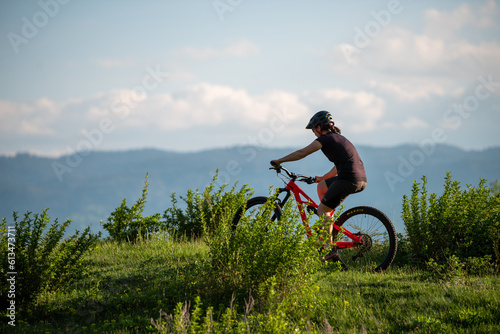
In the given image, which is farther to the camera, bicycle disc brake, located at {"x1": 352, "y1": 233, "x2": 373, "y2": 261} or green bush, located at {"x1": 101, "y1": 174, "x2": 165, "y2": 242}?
green bush, located at {"x1": 101, "y1": 174, "x2": 165, "y2": 242}

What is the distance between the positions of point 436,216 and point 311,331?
3.98 metres

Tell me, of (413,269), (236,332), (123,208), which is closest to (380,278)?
(413,269)

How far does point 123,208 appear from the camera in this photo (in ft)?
33.9

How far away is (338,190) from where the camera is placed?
6.78 m

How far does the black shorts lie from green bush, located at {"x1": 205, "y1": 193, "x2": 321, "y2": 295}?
122cm

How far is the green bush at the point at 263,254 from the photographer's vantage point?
5480 millimetres

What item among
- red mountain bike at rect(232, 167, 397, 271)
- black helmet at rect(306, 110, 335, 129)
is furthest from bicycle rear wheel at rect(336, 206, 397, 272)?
black helmet at rect(306, 110, 335, 129)

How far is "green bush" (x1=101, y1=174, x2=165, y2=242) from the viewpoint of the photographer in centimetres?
1018

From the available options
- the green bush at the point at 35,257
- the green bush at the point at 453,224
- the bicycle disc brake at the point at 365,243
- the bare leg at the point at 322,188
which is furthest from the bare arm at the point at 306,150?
the green bush at the point at 35,257

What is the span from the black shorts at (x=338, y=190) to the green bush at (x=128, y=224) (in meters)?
4.57

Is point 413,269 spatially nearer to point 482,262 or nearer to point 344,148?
point 482,262

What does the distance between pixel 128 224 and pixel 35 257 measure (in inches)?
150

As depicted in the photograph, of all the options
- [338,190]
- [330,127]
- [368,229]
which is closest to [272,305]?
[338,190]

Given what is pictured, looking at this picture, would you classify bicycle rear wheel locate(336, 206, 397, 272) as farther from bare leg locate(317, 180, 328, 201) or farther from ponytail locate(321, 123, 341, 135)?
ponytail locate(321, 123, 341, 135)
